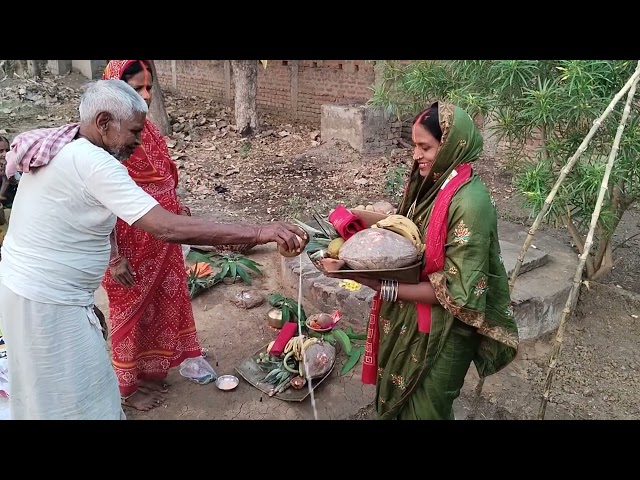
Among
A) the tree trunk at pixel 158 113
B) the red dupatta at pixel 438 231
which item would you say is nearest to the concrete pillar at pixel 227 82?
the tree trunk at pixel 158 113

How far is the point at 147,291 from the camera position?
3102mm

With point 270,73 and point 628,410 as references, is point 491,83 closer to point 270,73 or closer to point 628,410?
point 628,410

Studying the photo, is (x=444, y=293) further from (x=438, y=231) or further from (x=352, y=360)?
(x=352, y=360)

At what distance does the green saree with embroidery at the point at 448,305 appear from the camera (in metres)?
2.05

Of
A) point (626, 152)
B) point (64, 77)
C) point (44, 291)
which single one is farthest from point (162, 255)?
point (64, 77)

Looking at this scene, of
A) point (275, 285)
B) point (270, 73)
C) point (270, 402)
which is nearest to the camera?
point (270, 402)

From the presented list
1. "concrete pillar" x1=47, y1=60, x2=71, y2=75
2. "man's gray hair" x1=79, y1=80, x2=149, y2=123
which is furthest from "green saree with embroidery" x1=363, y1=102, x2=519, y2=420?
"concrete pillar" x1=47, y1=60, x2=71, y2=75

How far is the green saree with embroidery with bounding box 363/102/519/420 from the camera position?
2.05m

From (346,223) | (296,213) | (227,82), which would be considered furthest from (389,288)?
(227,82)

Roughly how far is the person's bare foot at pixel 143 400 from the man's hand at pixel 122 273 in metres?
0.78

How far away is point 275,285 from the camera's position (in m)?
4.82

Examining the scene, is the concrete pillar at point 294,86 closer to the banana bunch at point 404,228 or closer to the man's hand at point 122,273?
the man's hand at point 122,273

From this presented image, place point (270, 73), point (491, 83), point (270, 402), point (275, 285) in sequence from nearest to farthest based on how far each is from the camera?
point (270, 402), point (491, 83), point (275, 285), point (270, 73)

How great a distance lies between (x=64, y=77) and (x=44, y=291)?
14.0m
